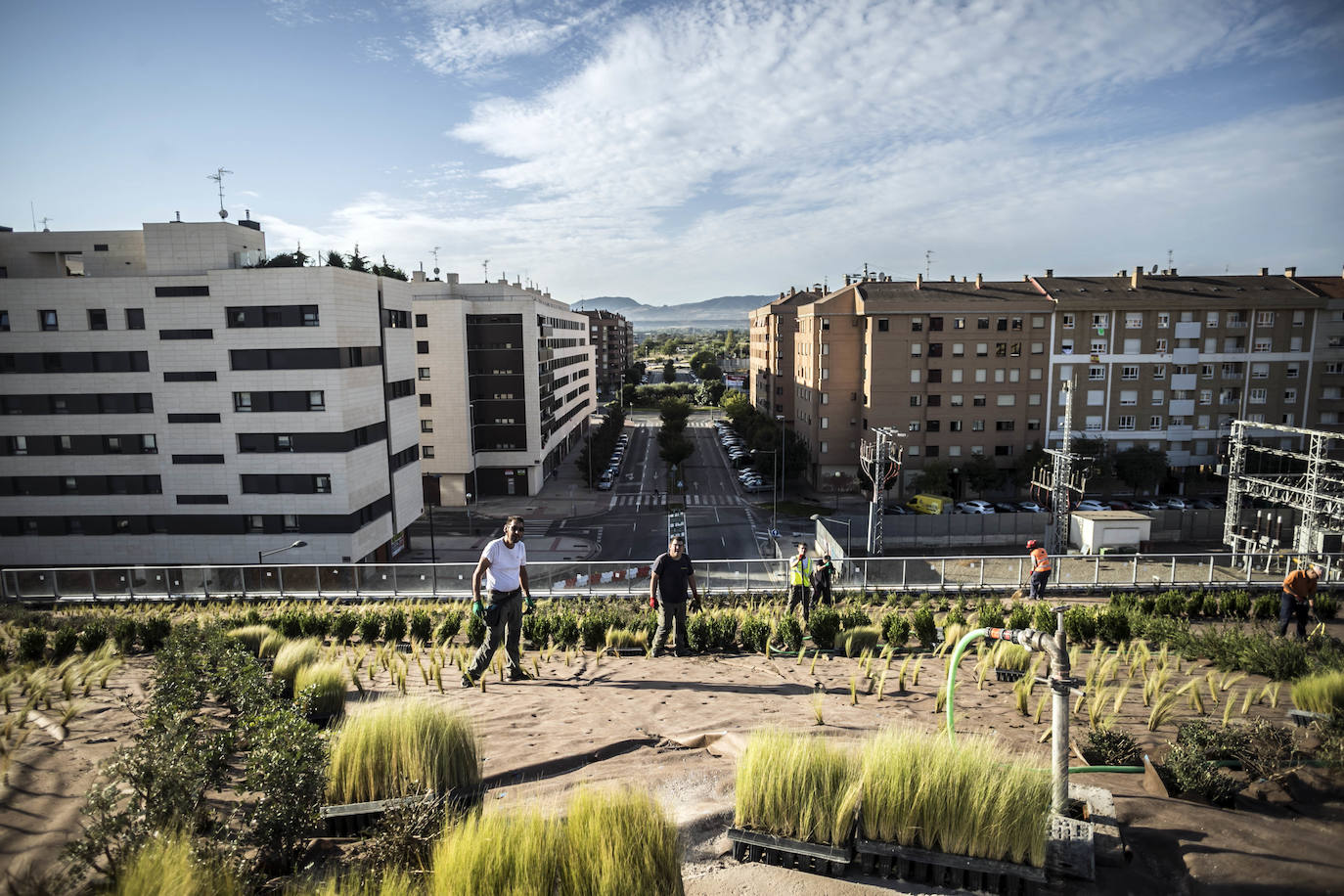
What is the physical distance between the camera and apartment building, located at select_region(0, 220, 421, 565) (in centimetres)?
3070

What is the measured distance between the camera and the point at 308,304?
30.5 meters

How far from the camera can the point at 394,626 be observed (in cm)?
1421

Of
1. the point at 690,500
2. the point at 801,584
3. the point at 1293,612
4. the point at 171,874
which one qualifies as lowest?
the point at 690,500

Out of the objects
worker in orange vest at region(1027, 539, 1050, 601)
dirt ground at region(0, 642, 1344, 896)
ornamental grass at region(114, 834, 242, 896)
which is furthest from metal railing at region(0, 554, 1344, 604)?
ornamental grass at region(114, 834, 242, 896)

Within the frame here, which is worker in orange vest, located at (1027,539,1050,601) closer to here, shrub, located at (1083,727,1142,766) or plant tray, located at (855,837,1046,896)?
shrub, located at (1083,727,1142,766)

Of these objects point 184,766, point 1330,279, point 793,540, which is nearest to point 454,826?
point 184,766

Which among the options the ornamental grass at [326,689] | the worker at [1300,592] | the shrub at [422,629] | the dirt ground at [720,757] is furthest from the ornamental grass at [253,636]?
the worker at [1300,592]

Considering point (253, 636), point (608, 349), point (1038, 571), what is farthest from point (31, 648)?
point (608, 349)

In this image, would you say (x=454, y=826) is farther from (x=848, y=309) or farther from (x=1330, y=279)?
(x=1330, y=279)

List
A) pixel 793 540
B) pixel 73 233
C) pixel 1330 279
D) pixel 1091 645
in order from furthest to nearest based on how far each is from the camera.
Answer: pixel 1330 279
pixel 793 540
pixel 73 233
pixel 1091 645

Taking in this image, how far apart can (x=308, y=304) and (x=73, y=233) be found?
1435cm

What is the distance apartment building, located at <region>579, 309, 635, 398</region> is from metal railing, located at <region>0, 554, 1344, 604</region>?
93922mm

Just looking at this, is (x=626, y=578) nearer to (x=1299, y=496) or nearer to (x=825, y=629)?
(x=825, y=629)

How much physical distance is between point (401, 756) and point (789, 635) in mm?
7873
